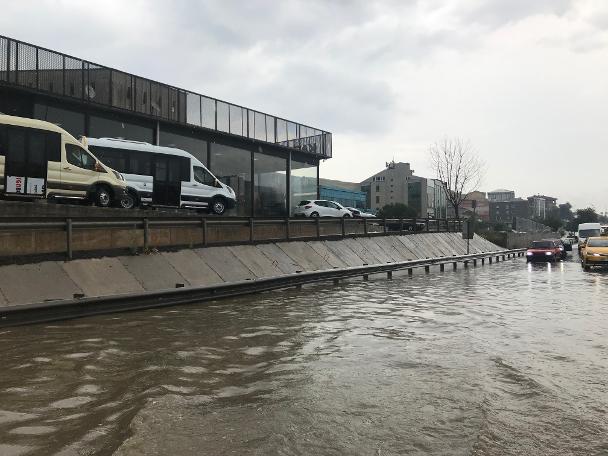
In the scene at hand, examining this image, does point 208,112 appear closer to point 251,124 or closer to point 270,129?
point 251,124

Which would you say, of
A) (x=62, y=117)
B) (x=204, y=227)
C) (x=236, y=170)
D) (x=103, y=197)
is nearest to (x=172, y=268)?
(x=204, y=227)

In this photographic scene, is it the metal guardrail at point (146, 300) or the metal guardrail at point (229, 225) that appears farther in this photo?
the metal guardrail at point (229, 225)

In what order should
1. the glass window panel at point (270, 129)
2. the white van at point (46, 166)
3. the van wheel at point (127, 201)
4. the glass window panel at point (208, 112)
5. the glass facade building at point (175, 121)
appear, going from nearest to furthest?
the white van at point (46, 166) → the van wheel at point (127, 201) → the glass facade building at point (175, 121) → the glass window panel at point (208, 112) → the glass window panel at point (270, 129)

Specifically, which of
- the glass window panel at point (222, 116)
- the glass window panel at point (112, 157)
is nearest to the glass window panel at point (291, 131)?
the glass window panel at point (222, 116)

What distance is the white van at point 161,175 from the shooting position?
20.2 meters

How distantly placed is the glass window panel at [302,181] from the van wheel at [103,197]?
18352 mm

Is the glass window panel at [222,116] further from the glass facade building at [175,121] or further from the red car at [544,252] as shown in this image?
the red car at [544,252]

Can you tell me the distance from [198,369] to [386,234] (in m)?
22.9

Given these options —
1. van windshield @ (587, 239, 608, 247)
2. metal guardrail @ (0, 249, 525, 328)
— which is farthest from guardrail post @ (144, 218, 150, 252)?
van windshield @ (587, 239, 608, 247)

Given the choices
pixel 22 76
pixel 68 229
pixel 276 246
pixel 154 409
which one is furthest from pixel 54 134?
pixel 154 409

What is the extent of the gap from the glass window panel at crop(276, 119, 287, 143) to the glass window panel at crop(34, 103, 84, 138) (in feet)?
45.2

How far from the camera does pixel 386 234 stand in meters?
28.1

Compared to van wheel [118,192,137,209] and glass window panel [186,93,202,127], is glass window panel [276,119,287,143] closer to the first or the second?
glass window panel [186,93,202,127]

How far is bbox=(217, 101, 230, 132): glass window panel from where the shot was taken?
95.0 feet
